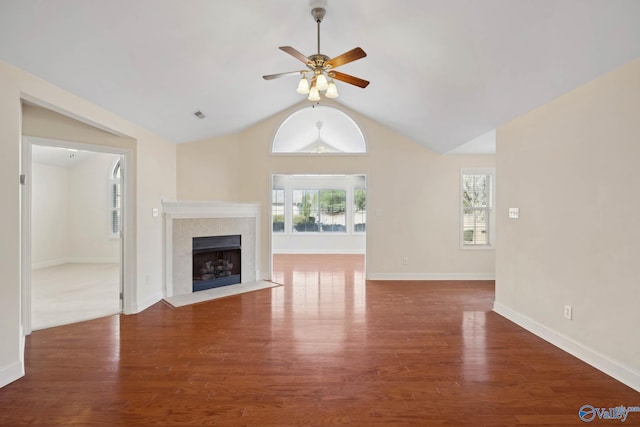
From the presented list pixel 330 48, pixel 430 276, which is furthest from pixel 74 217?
pixel 430 276

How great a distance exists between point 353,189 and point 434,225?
4.16 meters

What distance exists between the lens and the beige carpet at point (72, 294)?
3.80 meters

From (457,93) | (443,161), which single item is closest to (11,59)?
(457,93)

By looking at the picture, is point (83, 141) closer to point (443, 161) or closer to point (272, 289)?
point (272, 289)

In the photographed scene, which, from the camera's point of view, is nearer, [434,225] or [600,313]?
[600,313]

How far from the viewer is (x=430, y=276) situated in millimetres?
5871

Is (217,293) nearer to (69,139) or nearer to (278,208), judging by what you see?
(69,139)

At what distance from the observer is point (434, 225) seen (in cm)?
589

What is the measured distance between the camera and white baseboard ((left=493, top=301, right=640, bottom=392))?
232 centimetres

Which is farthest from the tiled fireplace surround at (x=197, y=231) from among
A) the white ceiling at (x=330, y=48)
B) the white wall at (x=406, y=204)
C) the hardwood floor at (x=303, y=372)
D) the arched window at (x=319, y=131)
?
the arched window at (x=319, y=131)

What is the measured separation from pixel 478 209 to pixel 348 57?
15.0 ft

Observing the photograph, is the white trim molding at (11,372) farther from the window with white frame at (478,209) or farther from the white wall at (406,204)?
the window with white frame at (478,209)

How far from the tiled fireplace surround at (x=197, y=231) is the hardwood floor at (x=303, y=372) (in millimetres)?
783

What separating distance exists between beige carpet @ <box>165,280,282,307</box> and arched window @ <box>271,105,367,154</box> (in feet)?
8.13
